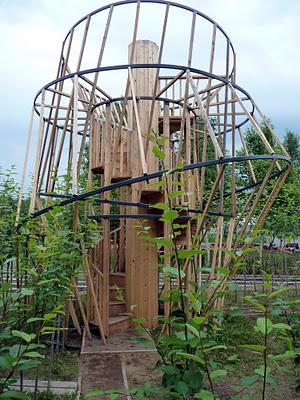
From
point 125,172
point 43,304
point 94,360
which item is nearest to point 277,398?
point 94,360

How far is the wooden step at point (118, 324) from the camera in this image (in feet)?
18.4

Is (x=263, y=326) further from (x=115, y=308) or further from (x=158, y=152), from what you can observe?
(x=115, y=308)

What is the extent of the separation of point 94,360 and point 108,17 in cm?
476

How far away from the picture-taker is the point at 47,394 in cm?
330

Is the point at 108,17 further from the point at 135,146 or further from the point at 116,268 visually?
the point at 116,268

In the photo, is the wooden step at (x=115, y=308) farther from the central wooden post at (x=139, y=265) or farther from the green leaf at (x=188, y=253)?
the green leaf at (x=188, y=253)

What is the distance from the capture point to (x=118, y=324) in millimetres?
5754

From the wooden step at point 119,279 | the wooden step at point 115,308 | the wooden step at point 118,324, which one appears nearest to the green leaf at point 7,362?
the wooden step at point 118,324

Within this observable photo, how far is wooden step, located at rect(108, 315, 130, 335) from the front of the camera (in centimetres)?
561

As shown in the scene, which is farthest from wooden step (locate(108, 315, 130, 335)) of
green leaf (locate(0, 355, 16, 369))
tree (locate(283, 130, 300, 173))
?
tree (locate(283, 130, 300, 173))

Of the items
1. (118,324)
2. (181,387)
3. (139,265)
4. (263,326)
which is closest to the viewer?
(263,326)

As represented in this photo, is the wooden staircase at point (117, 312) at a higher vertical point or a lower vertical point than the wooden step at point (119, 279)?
lower

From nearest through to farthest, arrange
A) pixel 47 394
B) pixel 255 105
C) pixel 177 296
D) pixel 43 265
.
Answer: pixel 177 296 → pixel 43 265 → pixel 47 394 → pixel 255 105

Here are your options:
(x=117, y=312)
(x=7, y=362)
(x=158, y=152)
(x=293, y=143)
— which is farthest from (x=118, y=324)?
(x=293, y=143)
